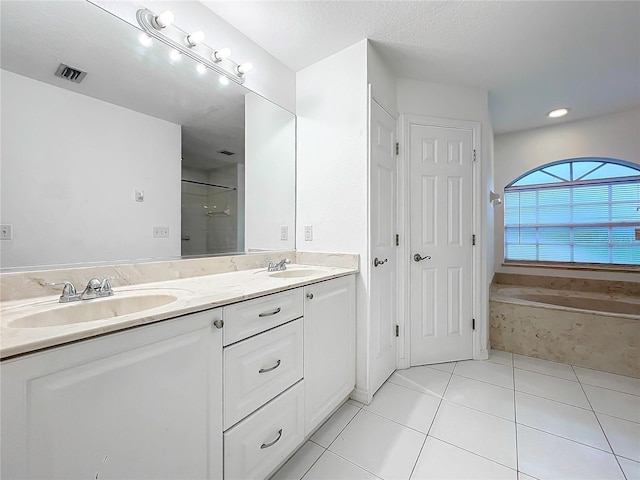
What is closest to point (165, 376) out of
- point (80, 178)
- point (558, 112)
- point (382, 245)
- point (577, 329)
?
point (80, 178)

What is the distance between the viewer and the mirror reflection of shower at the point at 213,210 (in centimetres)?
155

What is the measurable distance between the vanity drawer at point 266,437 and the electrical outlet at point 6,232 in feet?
3.50

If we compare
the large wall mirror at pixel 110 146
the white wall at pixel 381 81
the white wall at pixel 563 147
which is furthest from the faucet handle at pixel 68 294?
the white wall at pixel 563 147

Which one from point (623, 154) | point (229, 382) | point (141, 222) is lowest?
point (229, 382)

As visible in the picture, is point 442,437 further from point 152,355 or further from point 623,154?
point 623,154

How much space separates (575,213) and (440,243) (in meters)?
2.51

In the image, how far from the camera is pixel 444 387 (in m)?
1.92

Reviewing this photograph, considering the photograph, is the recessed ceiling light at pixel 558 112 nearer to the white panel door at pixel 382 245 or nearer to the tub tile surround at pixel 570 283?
the tub tile surround at pixel 570 283

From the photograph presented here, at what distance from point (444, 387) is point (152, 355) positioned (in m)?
1.93

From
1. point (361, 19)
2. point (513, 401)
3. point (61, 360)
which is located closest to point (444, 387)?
point (513, 401)

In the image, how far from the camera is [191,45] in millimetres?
1462

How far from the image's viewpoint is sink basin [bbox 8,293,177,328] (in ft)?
2.76

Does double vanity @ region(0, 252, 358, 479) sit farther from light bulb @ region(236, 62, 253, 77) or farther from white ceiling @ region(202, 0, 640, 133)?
white ceiling @ region(202, 0, 640, 133)

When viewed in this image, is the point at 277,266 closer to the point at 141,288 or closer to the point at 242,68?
the point at 141,288
